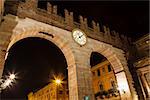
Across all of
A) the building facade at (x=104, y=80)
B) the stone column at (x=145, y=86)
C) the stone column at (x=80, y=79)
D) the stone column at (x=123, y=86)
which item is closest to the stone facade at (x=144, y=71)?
the stone column at (x=145, y=86)

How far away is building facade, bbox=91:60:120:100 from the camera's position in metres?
20.8

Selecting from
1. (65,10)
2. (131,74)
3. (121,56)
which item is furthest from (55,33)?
(131,74)

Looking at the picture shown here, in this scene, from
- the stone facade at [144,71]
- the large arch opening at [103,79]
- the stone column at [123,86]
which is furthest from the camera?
the large arch opening at [103,79]

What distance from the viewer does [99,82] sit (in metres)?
23.4

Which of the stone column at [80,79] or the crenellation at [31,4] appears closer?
the stone column at [80,79]

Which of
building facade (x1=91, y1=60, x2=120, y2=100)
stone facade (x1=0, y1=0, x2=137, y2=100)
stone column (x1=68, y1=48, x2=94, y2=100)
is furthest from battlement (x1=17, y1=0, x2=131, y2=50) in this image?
building facade (x1=91, y1=60, x2=120, y2=100)

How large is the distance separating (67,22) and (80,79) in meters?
4.28

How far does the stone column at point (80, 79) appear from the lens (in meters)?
9.47

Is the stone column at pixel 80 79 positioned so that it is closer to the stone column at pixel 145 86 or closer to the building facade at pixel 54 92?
the stone column at pixel 145 86

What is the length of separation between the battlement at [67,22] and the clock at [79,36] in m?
0.41

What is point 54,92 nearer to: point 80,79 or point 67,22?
point 67,22

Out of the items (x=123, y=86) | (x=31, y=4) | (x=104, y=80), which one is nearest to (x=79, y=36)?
(x=31, y=4)

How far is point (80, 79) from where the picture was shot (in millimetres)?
9852

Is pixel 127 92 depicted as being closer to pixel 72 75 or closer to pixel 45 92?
Answer: pixel 72 75
